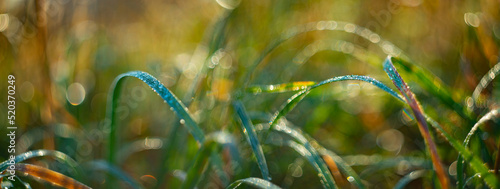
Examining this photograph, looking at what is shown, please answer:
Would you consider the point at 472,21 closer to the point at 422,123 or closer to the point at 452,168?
the point at 452,168

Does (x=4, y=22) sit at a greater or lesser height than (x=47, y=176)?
greater

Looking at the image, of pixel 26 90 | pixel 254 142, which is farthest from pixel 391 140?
pixel 26 90

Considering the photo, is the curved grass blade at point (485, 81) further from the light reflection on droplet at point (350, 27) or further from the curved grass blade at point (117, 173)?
the curved grass blade at point (117, 173)

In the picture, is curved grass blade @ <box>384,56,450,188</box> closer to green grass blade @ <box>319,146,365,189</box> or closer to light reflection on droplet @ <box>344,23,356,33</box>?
green grass blade @ <box>319,146,365,189</box>

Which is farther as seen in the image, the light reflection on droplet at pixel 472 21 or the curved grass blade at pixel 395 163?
the light reflection on droplet at pixel 472 21

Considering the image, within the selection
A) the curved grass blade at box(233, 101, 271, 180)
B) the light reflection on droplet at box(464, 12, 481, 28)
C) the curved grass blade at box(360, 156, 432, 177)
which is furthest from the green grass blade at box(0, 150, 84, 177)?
the light reflection on droplet at box(464, 12, 481, 28)

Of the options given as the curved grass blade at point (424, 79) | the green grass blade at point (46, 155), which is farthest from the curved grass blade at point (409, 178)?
the green grass blade at point (46, 155)
